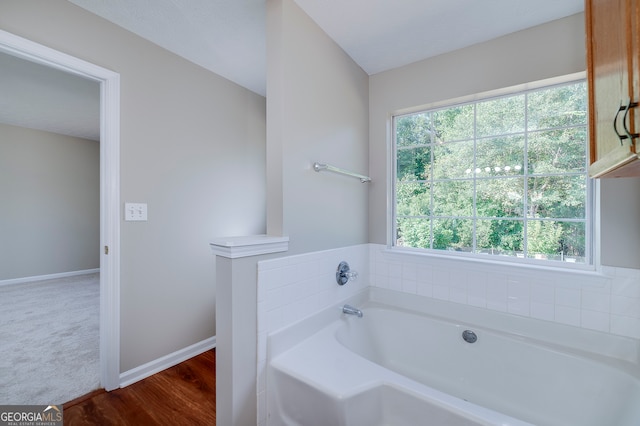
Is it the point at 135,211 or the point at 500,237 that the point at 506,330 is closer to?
the point at 500,237

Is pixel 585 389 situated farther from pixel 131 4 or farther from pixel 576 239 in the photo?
pixel 131 4

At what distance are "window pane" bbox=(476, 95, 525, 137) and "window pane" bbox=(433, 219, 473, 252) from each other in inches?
24.9

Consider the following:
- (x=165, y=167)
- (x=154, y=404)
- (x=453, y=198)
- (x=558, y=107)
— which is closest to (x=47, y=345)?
(x=154, y=404)

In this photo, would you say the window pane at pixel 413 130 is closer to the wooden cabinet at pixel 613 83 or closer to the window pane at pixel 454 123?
the window pane at pixel 454 123

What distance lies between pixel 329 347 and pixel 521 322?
3.85 ft

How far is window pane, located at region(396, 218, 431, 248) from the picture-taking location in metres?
2.00

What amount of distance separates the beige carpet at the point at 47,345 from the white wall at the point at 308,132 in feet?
5.76

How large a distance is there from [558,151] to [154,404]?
2876 millimetres

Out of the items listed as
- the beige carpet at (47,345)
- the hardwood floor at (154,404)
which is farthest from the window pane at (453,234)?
the beige carpet at (47,345)

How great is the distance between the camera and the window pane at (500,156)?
1.67 meters

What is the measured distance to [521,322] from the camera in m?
1.56

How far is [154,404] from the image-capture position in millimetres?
1566

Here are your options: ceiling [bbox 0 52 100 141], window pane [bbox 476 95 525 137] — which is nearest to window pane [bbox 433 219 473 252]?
window pane [bbox 476 95 525 137]

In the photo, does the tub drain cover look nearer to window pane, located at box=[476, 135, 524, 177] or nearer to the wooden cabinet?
window pane, located at box=[476, 135, 524, 177]
